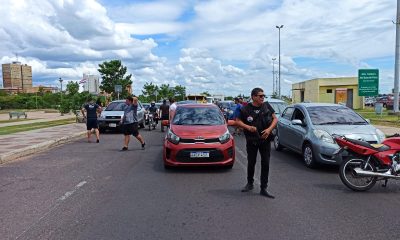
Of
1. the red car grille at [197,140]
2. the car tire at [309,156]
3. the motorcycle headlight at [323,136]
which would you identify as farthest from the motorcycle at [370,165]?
the red car grille at [197,140]

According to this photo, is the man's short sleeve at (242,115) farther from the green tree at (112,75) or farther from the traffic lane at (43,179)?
the green tree at (112,75)

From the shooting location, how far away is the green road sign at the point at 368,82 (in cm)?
2591

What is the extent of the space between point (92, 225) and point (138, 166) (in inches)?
183

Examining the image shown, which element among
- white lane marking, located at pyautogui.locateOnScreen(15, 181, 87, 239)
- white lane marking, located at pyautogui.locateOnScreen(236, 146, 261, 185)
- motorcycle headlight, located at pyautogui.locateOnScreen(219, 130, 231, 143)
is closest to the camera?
white lane marking, located at pyautogui.locateOnScreen(15, 181, 87, 239)

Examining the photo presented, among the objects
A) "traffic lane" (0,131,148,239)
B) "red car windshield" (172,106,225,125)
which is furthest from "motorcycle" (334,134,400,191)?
"traffic lane" (0,131,148,239)

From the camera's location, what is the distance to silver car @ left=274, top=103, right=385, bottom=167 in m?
8.89

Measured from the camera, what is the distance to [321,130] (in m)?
9.30

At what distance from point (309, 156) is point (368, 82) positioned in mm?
18905

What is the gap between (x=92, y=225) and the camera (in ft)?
17.3

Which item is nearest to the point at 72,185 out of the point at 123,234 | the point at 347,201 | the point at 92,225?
the point at 92,225

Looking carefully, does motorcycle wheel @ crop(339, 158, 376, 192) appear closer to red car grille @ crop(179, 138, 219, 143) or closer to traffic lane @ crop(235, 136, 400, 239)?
traffic lane @ crop(235, 136, 400, 239)

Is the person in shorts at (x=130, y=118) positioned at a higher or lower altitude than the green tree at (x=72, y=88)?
lower

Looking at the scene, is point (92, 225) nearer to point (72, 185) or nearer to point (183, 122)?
point (72, 185)

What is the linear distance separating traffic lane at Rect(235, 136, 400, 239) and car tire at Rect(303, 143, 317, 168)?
0.53 feet
